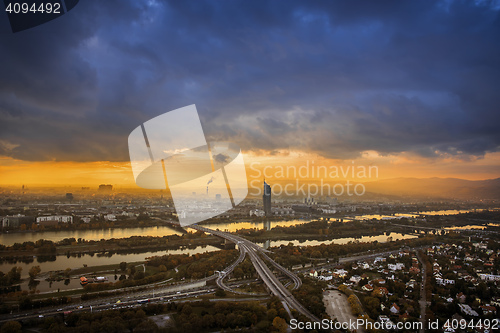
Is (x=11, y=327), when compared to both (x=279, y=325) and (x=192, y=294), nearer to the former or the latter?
(x=192, y=294)

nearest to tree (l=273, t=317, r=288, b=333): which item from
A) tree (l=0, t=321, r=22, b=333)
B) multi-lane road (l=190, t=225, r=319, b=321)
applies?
multi-lane road (l=190, t=225, r=319, b=321)

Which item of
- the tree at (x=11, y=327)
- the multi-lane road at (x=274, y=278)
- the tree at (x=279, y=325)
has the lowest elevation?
the multi-lane road at (x=274, y=278)

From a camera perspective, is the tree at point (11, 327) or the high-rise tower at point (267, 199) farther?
the high-rise tower at point (267, 199)

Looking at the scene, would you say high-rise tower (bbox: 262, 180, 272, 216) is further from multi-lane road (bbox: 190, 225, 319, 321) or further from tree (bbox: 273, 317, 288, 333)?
tree (bbox: 273, 317, 288, 333)

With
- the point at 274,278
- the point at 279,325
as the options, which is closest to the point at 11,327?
the point at 279,325

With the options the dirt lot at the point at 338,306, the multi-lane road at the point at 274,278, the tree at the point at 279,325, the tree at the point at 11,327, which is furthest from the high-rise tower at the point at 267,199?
the tree at the point at 11,327

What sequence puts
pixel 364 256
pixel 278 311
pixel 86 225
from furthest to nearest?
pixel 86 225 → pixel 364 256 → pixel 278 311

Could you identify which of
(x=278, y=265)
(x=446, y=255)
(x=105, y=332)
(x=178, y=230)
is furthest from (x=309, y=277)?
(x=178, y=230)

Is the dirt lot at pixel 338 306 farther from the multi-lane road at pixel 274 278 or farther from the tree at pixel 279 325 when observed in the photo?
the tree at pixel 279 325

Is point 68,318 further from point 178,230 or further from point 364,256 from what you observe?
point 178,230

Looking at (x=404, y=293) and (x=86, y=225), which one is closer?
(x=404, y=293)

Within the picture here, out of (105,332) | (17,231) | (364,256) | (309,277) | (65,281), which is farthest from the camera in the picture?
(17,231)
